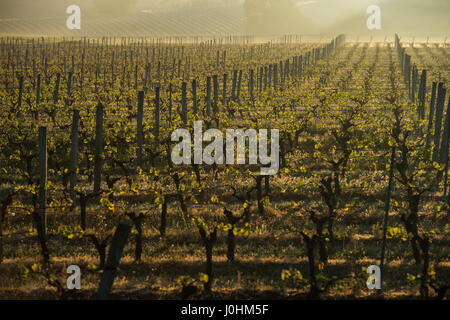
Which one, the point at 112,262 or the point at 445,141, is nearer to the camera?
the point at 112,262

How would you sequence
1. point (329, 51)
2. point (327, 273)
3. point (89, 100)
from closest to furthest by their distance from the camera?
point (327, 273), point (89, 100), point (329, 51)

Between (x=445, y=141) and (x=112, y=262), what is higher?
(x=445, y=141)

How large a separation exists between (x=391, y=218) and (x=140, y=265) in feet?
19.3

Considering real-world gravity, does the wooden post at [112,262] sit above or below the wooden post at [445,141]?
below

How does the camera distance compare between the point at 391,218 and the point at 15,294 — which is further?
the point at 391,218

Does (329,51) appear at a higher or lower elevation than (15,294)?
higher

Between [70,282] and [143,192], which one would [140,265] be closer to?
[70,282]

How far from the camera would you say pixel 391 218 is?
1295 cm

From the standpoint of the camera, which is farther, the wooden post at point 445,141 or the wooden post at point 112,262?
the wooden post at point 445,141

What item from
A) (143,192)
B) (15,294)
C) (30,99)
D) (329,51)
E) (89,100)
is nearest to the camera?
(15,294)

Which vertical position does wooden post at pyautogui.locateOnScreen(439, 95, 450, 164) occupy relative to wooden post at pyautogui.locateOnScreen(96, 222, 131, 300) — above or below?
above

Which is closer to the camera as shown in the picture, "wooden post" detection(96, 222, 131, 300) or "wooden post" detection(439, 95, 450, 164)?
"wooden post" detection(96, 222, 131, 300)

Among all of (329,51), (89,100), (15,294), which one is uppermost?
(329,51)
